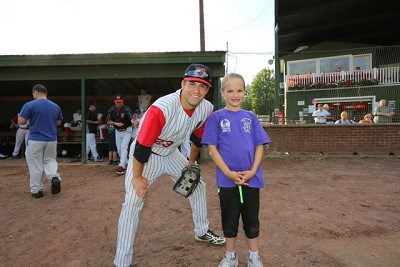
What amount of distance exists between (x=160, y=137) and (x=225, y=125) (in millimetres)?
582

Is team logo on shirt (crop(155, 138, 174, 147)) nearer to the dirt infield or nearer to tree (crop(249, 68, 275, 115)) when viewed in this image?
the dirt infield

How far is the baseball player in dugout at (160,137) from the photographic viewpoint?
2471 mm

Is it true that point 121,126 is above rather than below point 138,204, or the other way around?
above

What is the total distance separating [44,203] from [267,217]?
11.1 feet

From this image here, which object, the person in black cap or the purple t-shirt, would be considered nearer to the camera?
the purple t-shirt

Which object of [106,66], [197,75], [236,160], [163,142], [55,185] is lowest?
[55,185]

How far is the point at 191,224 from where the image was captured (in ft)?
12.6

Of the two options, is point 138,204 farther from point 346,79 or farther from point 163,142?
point 346,79

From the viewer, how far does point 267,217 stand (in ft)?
13.3

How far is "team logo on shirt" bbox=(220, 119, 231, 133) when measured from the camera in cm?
257

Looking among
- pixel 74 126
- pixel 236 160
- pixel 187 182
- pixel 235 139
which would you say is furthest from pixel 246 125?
pixel 74 126

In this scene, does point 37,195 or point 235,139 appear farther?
point 37,195

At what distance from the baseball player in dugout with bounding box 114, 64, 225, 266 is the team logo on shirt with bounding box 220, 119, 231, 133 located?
280mm

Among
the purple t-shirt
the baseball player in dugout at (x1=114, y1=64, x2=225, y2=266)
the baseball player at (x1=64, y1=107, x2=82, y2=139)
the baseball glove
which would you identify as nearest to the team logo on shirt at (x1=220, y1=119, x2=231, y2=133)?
the purple t-shirt
